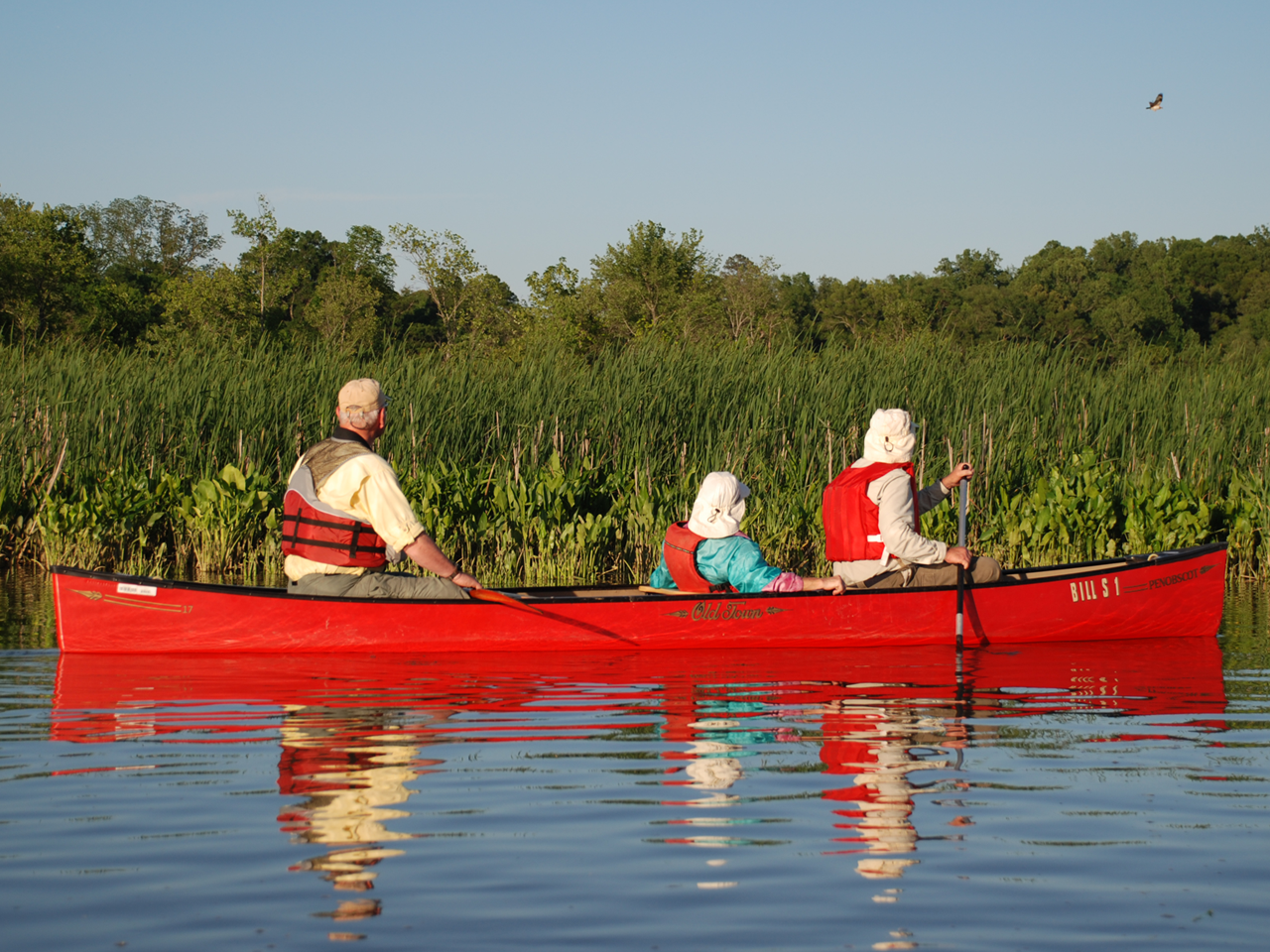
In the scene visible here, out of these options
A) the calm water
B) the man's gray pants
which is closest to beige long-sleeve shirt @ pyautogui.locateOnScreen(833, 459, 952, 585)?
the calm water

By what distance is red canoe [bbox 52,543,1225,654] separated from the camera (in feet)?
21.9

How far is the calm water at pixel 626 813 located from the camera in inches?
107

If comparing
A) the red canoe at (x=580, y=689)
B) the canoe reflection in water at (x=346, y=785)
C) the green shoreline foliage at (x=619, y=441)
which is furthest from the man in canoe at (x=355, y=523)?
the green shoreline foliage at (x=619, y=441)

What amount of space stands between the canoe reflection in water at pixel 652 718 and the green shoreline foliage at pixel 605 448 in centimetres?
338

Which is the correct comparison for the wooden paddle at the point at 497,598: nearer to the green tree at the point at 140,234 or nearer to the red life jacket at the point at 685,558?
the red life jacket at the point at 685,558

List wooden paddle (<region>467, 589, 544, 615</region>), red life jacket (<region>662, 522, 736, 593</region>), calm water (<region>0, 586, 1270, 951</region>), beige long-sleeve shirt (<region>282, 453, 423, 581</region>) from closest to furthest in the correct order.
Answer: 1. calm water (<region>0, 586, 1270, 951</region>)
2. beige long-sleeve shirt (<region>282, 453, 423, 581</region>)
3. wooden paddle (<region>467, 589, 544, 615</region>)
4. red life jacket (<region>662, 522, 736, 593</region>)

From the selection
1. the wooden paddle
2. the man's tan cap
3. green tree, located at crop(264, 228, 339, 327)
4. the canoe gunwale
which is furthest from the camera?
green tree, located at crop(264, 228, 339, 327)

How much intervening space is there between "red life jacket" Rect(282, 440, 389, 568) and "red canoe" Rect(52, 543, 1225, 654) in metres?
0.25

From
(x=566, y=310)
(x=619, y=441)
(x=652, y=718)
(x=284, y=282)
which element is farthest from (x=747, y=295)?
(x=652, y=718)

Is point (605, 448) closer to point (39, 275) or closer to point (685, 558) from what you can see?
point (685, 558)

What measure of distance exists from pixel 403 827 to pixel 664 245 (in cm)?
4424

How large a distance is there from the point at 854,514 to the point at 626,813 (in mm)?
3999

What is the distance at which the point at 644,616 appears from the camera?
713 cm

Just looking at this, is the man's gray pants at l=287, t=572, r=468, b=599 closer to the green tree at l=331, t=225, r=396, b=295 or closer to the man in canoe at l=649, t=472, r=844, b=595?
the man in canoe at l=649, t=472, r=844, b=595
